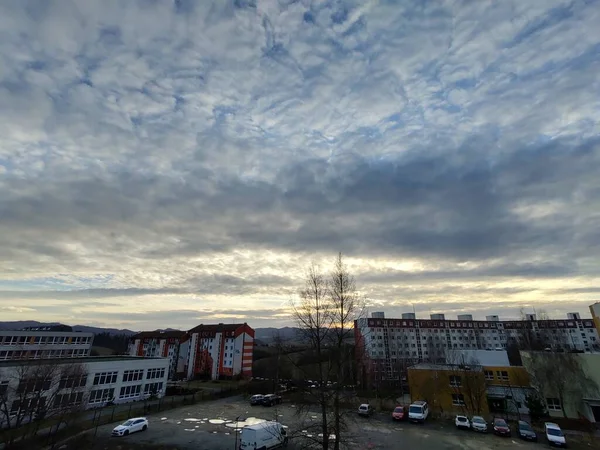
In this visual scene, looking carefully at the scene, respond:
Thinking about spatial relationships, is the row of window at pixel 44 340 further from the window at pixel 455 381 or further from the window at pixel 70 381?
the window at pixel 455 381

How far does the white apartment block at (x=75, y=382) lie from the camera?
94.6 feet

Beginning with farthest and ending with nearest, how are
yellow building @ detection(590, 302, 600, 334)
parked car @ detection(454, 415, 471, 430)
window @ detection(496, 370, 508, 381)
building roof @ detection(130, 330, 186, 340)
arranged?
1. building roof @ detection(130, 330, 186, 340)
2. yellow building @ detection(590, 302, 600, 334)
3. window @ detection(496, 370, 508, 381)
4. parked car @ detection(454, 415, 471, 430)

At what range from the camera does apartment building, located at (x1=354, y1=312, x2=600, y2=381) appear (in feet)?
325

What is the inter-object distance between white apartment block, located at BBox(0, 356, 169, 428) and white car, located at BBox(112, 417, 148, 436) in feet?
14.3

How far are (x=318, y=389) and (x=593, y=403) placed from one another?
1570 inches

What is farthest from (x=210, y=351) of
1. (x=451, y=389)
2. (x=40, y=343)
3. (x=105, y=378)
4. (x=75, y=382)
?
(x=451, y=389)

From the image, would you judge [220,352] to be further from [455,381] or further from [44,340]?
[455,381]

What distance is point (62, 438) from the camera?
28.0m

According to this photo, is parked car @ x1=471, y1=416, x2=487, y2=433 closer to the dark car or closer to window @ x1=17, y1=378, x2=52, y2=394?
the dark car

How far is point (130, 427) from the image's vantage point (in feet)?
99.5

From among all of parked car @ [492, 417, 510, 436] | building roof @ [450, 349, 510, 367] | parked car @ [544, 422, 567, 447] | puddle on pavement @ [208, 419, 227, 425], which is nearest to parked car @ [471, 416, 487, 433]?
parked car @ [492, 417, 510, 436]

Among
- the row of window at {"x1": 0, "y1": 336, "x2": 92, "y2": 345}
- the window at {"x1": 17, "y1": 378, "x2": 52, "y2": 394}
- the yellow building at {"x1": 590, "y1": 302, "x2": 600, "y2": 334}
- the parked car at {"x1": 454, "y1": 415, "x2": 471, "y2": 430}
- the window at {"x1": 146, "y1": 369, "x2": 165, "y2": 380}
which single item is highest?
the yellow building at {"x1": 590, "y1": 302, "x2": 600, "y2": 334}

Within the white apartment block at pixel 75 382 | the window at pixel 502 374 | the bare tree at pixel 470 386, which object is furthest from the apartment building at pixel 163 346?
the window at pixel 502 374

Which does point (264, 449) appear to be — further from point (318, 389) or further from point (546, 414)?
point (546, 414)
